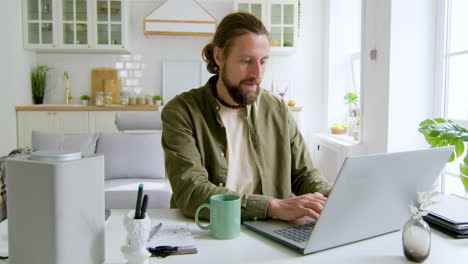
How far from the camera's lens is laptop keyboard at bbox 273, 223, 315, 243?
979 mm

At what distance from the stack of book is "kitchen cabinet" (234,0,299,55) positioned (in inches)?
159

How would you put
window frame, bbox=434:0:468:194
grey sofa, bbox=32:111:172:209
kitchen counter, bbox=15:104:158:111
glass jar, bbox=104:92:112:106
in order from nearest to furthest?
window frame, bbox=434:0:468:194 < grey sofa, bbox=32:111:172:209 < kitchen counter, bbox=15:104:158:111 < glass jar, bbox=104:92:112:106

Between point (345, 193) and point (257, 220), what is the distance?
0.37 m

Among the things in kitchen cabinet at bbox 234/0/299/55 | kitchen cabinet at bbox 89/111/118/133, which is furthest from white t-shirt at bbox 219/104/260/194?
kitchen cabinet at bbox 234/0/299/55

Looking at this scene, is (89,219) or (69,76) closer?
(89,219)

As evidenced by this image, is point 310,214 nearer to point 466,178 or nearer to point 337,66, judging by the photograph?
point 466,178

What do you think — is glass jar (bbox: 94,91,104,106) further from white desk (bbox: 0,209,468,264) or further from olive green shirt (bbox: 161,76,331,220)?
white desk (bbox: 0,209,468,264)

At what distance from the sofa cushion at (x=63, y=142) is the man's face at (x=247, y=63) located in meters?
1.97

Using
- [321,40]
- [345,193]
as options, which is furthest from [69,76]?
[345,193]

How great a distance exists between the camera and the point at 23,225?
0.73 metres

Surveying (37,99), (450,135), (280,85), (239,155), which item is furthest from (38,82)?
(450,135)

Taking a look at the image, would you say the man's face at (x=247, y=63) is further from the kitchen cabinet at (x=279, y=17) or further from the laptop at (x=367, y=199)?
the kitchen cabinet at (x=279, y=17)

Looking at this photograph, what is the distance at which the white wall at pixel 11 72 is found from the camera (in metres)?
4.34

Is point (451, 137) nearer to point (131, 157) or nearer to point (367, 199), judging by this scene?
point (367, 199)
